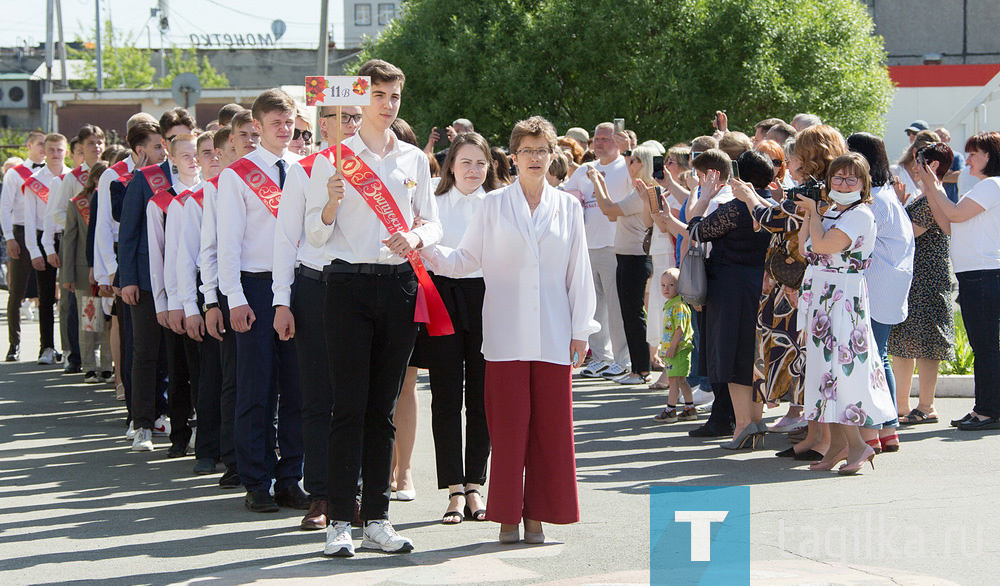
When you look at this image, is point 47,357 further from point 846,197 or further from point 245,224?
point 846,197

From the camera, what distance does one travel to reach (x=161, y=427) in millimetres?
10047

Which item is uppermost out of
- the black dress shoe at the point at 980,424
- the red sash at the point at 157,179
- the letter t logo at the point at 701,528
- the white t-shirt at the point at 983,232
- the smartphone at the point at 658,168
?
the smartphone at the point at 658,168

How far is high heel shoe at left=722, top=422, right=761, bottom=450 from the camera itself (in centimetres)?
891

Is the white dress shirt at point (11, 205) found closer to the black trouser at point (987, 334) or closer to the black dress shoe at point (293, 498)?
the black dress shoe at point (293, 498)

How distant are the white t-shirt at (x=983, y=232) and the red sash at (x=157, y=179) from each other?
5.79 meters

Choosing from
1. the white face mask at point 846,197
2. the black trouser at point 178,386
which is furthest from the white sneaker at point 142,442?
the white face mask at point 846,197

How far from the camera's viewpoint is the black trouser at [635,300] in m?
12.0

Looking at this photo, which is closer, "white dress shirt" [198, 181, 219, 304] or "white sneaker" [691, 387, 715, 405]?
"white dress shirt" [198, 181, 219, 304]

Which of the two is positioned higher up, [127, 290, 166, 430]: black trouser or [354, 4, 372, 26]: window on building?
[354, 4, 372, 26]: window on building

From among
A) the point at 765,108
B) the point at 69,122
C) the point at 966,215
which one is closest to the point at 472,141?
the point at 966,215

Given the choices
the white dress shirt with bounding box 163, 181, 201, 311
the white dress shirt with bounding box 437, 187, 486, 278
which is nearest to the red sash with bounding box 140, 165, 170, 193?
the white dress shirt with bounding box 163, 181, 201, 311

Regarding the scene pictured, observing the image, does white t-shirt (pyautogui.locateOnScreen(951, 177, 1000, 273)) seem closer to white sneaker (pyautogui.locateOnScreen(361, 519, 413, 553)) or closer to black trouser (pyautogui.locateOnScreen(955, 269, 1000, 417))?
black trouser (pyautogui.locateOnScreen(955, 269, 1000, 417))

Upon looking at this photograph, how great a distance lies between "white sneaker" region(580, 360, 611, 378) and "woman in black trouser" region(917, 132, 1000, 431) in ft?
13.1

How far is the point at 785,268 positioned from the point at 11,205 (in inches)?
408
